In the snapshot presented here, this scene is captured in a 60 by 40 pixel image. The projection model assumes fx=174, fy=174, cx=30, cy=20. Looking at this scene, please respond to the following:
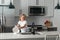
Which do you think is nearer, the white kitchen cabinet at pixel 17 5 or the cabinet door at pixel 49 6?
the white kitchen cabinet at pixel 17 5

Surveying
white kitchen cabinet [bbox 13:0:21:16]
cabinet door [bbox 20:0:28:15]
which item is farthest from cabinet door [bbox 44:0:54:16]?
white kitchen cabinet [bbox 13:0:21:16]

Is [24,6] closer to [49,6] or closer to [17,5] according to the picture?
[17,5]

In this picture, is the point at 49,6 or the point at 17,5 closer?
the point at 17,5

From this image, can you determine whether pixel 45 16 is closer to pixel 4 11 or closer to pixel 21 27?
pixel 4 11

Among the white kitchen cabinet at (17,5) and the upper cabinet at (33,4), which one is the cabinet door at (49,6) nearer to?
the upper cabinet at (33,4)

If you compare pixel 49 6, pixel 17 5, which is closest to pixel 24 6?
pixel 17 5

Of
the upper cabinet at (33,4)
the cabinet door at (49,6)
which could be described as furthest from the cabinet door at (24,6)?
the cabinet door at (49,6)

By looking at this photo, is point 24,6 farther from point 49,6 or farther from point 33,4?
point 49,6

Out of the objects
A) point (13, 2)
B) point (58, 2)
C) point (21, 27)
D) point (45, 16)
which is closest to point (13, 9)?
point (13, 2)

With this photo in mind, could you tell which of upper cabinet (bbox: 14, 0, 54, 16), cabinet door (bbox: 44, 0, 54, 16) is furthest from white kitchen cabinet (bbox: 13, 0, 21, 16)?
cabinet door (bbox: 44, 0, 54, 16)

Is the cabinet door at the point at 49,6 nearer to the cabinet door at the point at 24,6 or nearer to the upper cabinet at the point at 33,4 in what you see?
the upper cabinet at the point at 33,4

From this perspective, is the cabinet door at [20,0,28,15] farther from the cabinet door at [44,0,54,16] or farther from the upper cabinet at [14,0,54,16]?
the cabinet door at [44,0,54,16]

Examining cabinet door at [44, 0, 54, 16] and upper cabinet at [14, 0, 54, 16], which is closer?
upper cabinet at [14, 0, 54, 16]

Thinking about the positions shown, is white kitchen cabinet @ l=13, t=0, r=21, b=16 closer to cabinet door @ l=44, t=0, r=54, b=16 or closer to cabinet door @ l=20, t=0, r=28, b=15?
cabinet door @ l=20, t=0, r=28, b=15
